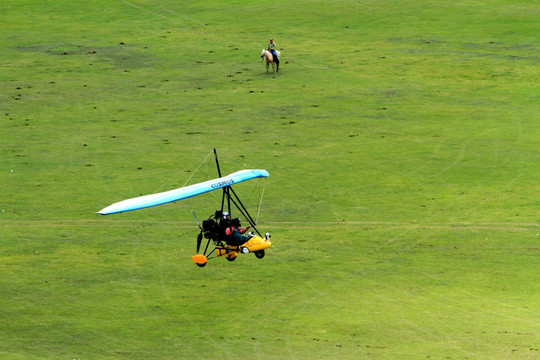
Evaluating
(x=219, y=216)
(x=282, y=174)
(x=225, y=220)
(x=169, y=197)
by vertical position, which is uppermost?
(x=169, y=197)

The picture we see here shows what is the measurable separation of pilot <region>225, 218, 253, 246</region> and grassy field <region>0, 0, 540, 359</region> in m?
3.23

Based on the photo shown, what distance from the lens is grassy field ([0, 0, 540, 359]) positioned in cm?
4734

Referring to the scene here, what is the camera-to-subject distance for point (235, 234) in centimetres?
4822

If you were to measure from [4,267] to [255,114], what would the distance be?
31186 millimetres

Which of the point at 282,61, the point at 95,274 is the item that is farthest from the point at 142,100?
the point at 95,274

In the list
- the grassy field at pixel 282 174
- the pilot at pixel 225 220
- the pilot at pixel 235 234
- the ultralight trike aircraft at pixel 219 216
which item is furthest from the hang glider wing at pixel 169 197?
the grassy field at pixel 282 174

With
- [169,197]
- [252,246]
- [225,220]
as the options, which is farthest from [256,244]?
[169,197]

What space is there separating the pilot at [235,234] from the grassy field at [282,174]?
127 inches

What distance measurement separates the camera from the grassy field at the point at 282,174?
47.3 metres

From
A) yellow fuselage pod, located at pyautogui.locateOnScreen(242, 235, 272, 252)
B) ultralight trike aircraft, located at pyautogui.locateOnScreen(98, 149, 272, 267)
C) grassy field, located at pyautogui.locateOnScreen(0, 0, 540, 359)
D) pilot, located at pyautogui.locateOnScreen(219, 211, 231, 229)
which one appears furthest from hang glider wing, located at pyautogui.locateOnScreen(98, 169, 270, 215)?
grassy field, located at pyautogui.locateOnScreen(0, 0, 540, 359)

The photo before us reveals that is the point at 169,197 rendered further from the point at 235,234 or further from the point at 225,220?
the point at 235,234

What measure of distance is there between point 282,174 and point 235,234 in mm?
20084

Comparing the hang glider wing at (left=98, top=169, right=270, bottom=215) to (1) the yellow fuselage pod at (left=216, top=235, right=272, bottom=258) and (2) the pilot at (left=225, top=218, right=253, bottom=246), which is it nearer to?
(2) the pilot at (left=225, top=218, right=253, bottom=246)

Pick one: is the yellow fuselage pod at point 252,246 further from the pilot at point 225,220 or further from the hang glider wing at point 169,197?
the hang glider wing at point 169,197
